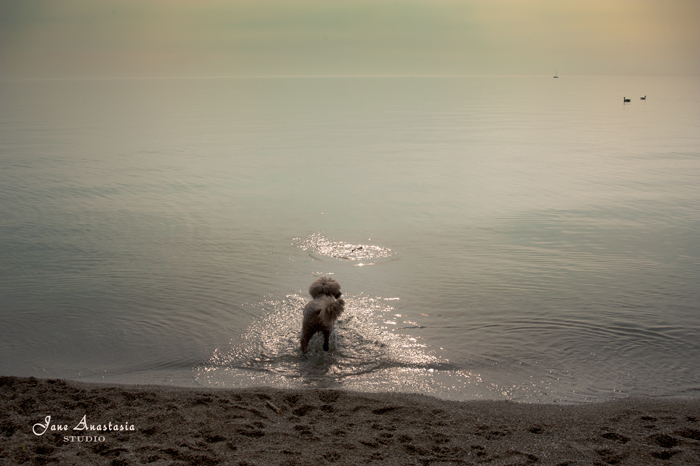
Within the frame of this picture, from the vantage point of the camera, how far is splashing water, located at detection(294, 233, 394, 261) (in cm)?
1108

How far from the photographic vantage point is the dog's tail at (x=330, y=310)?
6695 millimetres

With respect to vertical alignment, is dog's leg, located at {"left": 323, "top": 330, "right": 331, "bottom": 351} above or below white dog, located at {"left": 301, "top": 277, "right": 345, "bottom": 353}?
below

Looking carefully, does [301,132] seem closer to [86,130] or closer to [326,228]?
[86,130]

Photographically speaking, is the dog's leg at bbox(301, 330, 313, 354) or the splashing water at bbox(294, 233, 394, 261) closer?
the dog's leg at bbox(301, 330, 313, 354)

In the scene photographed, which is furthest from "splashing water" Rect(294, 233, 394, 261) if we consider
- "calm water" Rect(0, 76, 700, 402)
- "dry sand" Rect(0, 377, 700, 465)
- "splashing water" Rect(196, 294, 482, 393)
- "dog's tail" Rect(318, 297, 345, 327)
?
"dry sand" Rect(0, 377, 700, 465)

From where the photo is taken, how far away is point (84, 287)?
31.2 ft

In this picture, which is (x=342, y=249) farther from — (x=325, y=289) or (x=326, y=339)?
(x=326, y=339)

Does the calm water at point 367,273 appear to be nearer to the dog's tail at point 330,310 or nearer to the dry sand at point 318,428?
the dog's tail at point 330,310

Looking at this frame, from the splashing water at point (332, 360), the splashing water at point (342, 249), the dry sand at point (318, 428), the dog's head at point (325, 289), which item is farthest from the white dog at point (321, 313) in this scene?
the splashing water at point (342, 249)

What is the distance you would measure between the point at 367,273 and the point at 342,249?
66.2 inches

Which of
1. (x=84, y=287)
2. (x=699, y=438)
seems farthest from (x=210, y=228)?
(x=699, y=438)

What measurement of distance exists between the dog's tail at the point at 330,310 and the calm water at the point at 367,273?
0.49m

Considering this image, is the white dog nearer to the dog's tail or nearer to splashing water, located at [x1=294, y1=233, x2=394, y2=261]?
the dog's tail

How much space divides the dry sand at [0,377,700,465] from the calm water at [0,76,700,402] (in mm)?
650
